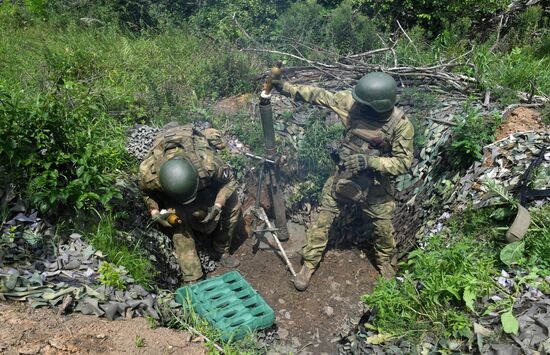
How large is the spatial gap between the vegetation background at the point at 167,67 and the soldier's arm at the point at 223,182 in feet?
3.17

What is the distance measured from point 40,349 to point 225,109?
4.21 metres

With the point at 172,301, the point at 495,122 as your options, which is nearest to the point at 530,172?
the point at 495,122

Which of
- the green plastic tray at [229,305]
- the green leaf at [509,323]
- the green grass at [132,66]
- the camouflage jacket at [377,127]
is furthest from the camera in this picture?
the green grass at [132,66]

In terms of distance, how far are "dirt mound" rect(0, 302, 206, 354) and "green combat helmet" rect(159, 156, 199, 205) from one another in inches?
49.2

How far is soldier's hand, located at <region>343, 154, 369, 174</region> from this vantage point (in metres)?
4.16

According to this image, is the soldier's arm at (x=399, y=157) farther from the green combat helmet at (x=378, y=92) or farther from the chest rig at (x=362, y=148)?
the green combat helmet at (x=378, y=92)

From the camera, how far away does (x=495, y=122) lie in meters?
4.74

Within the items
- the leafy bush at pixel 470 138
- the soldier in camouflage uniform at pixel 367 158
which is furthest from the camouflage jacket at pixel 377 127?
the leafy bush at pixel 470 138

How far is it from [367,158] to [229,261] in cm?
201

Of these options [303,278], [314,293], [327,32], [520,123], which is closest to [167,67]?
[327,32]

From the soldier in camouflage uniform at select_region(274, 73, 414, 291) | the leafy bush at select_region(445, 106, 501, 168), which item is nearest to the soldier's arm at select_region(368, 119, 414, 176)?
the soldier in camouflage uniform at select_region(274, 73, 414, 291)

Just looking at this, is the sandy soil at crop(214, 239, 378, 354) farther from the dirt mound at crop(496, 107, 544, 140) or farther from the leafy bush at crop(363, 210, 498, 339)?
the dirt mound at crop(496, 107, 544, 140)

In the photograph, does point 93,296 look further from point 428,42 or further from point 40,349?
point 428,42

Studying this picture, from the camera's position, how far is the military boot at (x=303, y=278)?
465cm
